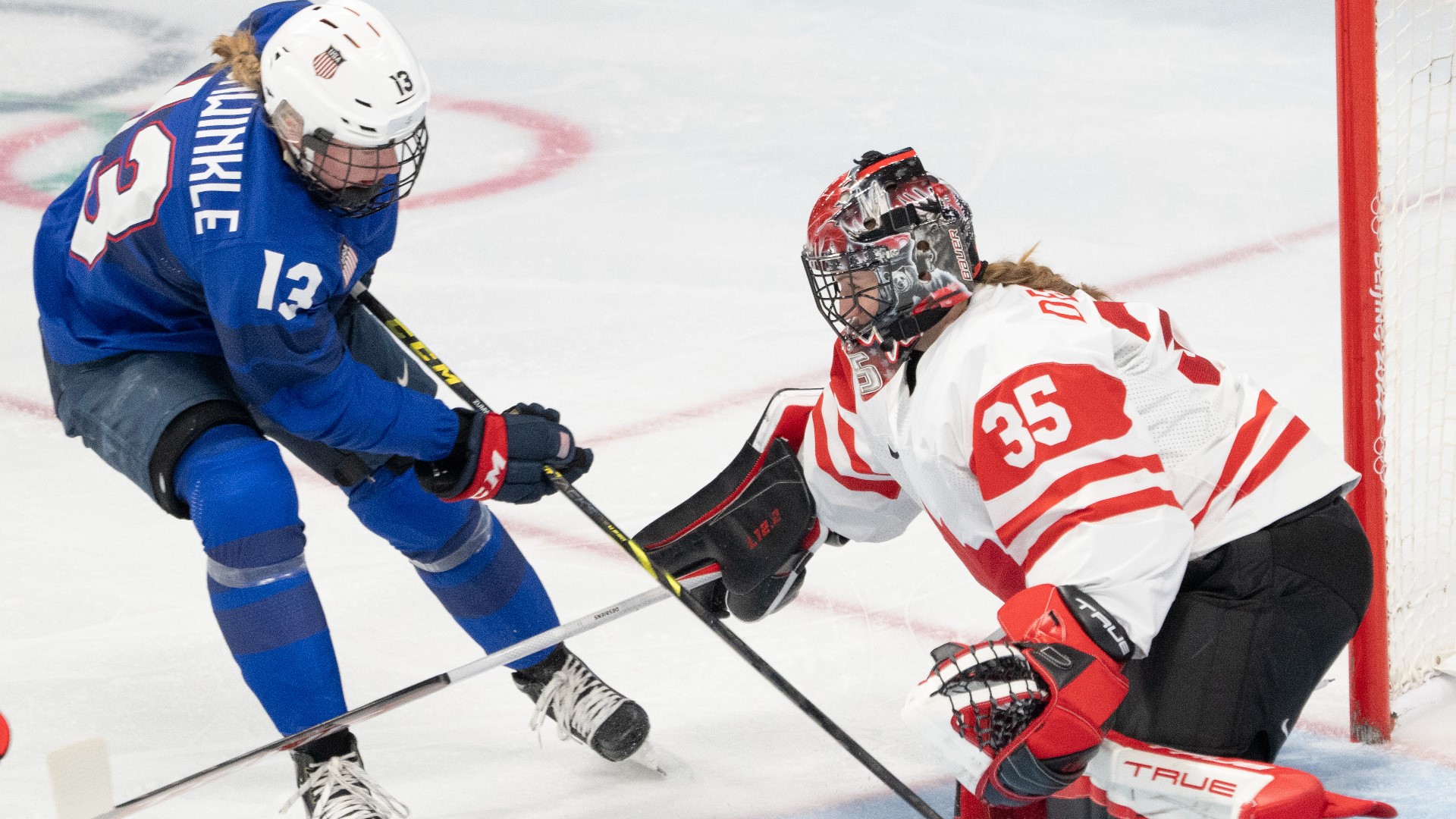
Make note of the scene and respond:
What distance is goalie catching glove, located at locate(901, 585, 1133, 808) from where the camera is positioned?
1.56 meters

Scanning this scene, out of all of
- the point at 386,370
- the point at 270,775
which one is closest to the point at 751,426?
the point at 386,370

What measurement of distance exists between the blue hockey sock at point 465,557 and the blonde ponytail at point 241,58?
25.2 inches

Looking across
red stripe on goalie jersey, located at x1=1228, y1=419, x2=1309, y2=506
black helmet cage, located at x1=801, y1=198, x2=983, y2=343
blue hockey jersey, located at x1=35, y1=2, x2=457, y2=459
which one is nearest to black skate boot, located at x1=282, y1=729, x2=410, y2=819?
blue hockey jersey, located at x1=35, y1=2, x2=457, y2=459

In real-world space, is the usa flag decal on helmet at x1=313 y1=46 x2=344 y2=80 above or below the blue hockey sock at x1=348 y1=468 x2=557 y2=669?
above

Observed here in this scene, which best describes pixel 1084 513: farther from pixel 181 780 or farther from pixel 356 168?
pixel 181 780

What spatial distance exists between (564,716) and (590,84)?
3.56 m

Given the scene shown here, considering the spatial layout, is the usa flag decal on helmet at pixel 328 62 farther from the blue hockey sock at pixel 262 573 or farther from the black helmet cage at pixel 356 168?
the blue hockey sock at pixel 262 573

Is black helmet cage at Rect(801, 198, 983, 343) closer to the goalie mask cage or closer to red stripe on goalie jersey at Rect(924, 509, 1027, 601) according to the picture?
red stripe on goalie jersey at Rect(924, 509, 1027, 601)

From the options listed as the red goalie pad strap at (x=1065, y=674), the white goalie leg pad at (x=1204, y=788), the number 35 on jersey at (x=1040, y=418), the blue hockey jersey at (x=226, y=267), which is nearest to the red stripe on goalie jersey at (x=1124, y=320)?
the number 35 on jersey at (x=1040, y=418)

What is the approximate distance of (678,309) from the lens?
162 inches

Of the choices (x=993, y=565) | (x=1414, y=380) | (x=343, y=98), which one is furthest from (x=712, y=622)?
(x=1414, y=380)

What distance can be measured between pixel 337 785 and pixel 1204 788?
1204 mm

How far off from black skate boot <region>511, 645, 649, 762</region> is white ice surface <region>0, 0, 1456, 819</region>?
0.24 ft

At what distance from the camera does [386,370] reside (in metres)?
2.57
